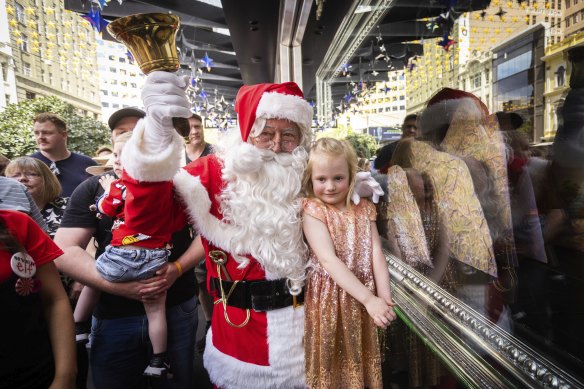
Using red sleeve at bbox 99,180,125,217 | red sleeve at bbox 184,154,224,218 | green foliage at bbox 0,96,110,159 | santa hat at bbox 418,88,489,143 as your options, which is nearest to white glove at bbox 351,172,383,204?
santa hat at bbox 418,88,489,143

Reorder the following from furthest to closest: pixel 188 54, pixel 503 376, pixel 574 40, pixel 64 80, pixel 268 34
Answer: pixel 64 80 → pixel 188 54 → pixel 268 34 → pixel 503 376 → pixel 574 40

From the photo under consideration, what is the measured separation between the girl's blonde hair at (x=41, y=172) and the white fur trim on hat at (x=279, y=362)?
2067 mm

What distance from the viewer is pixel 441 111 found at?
177 centimetres

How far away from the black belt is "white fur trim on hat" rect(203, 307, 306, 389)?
3 cm

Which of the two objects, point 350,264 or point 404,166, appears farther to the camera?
point 404,166

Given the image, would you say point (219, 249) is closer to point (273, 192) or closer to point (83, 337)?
point (273, 192)

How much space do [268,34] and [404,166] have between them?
3.92m

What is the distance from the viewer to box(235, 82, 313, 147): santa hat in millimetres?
1475

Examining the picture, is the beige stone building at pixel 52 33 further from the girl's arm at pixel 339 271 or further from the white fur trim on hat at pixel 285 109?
the girl's arm at pixel 339 271

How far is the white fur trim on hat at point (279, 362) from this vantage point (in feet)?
4.66

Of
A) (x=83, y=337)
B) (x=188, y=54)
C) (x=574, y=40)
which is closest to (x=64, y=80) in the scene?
(x=188, y=54)

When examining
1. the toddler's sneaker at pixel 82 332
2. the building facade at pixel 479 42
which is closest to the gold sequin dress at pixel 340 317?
the building facade at pixel 479 42

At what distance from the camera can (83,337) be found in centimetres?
219

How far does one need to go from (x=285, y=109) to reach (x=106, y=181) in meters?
1.06
